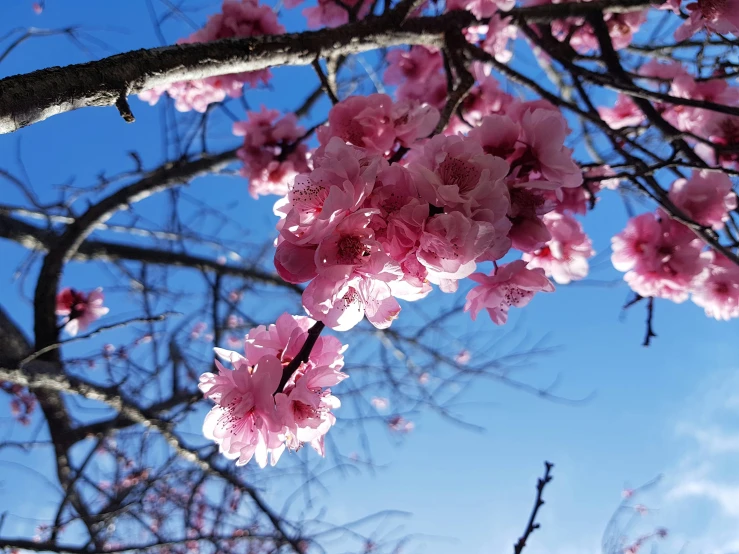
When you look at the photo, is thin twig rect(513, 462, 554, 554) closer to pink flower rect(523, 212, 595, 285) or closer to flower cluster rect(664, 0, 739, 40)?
pink flower rect(523, 212, 595, 285)

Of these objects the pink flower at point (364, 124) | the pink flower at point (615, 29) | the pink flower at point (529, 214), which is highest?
the pink flower at point (615, 29)

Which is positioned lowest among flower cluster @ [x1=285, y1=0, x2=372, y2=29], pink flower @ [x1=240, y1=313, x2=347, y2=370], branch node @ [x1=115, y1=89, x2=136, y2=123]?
pink flower @ [x1=240, y1=313, x2=347, y2=370]

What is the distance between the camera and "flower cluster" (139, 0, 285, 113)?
2037 millimetres

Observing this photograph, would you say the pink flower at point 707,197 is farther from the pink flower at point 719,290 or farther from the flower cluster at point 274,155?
the flower cluster at point 274,155

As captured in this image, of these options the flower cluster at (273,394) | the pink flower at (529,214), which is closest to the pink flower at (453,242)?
the pink flower at (529,214)

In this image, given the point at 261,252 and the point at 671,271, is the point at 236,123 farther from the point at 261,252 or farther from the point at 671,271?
the point at 261,252

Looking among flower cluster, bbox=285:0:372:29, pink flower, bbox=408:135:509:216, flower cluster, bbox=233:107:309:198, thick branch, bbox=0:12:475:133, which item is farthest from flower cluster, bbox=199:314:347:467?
flower cluster, bbox=285:0:372:29

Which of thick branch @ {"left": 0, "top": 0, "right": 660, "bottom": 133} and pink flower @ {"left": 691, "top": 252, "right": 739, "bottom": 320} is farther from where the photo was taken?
pink flower @ {"left": 691, "top": 252, "right": 739, "bottom": 320}

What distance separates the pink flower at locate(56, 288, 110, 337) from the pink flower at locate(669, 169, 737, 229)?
3098 millimetres

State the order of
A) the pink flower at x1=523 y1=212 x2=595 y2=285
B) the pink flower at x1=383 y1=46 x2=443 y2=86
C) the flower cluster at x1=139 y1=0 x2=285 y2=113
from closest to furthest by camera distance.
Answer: the pink flower at x1=523 y1=212 x2=595 y2=285 → the flower cluster at x1=139 y1=0 x2=285 y2=113 → the pink flower at x1=383 y1=46 x2=443 y2=86

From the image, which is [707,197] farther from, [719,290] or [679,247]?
[719,290]

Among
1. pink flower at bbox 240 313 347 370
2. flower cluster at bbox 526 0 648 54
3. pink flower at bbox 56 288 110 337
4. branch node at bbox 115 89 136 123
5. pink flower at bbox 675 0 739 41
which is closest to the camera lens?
branch node at bbox 115 89 136 123

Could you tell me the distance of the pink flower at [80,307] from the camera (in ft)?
9.82

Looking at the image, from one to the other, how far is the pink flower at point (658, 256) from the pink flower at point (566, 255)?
246 mm
